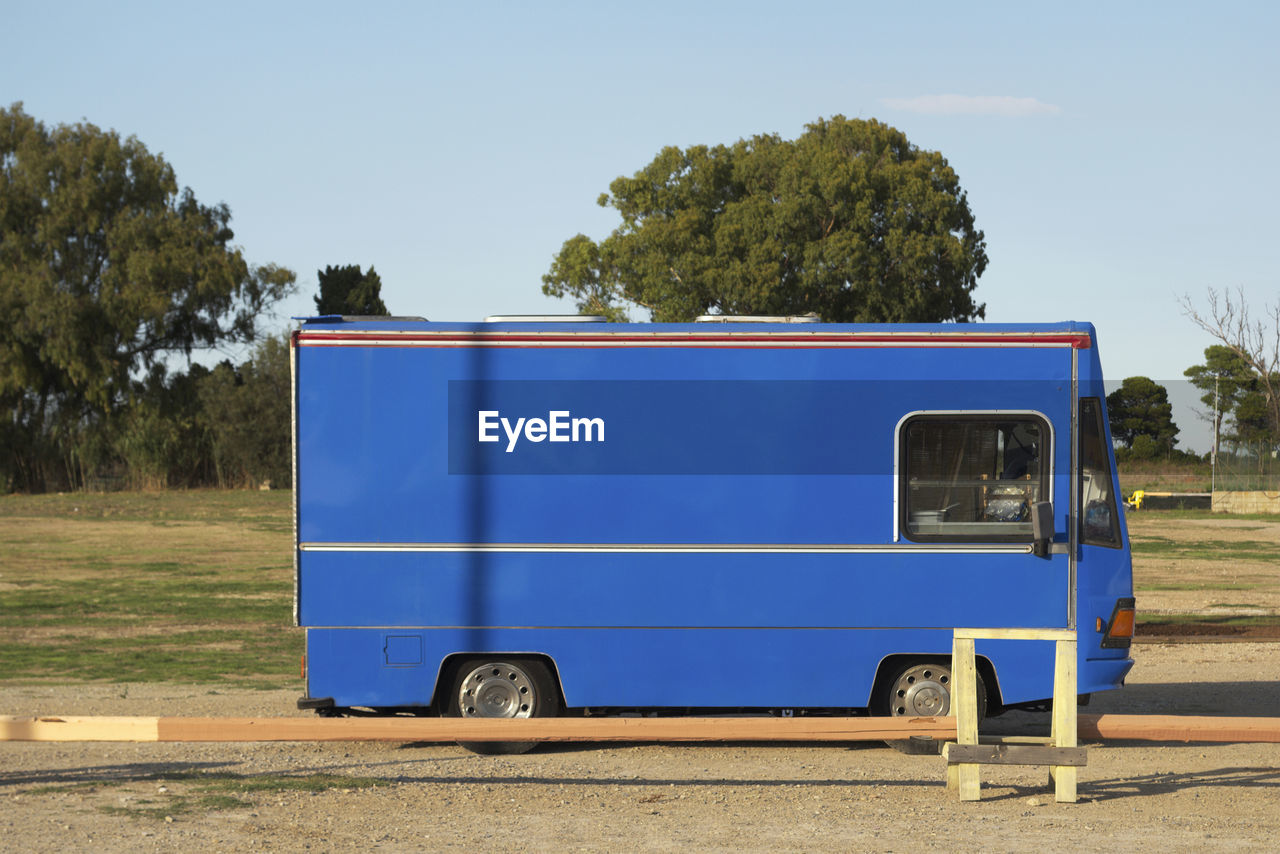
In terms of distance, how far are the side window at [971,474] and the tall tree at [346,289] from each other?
58.7m

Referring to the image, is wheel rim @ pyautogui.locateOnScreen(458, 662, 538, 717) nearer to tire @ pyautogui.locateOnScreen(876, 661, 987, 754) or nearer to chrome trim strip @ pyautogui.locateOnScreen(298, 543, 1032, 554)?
chrome trim strip @ pyautogui.locateOnScreen(298, 543, 1032, 554)

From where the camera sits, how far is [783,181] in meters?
49.4

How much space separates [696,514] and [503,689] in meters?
1.84

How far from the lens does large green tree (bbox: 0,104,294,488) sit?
163ft

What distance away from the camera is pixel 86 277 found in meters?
50.9

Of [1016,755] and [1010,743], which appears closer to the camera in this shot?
[1016,755]

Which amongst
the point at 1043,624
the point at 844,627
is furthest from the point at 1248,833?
the point at 844,627

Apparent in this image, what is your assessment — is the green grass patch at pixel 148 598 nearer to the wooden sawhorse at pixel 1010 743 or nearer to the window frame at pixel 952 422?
the window frame at pixel 952 422

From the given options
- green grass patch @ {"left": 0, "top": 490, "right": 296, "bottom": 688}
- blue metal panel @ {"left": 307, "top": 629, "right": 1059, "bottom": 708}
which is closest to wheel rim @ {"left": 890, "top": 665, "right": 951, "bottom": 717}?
blue metal panel @ {"left": 307, "top": 629, "right": 1059, "bottom": 708}

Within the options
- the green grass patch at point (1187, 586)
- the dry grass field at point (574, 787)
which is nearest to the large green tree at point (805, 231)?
the green grass patch at point (1187, 586)

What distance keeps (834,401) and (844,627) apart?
158 centimetres

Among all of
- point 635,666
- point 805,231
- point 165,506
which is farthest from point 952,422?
point 805,231

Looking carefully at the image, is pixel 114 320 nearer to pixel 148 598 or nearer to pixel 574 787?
pixel 148 598

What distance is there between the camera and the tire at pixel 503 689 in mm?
9375
